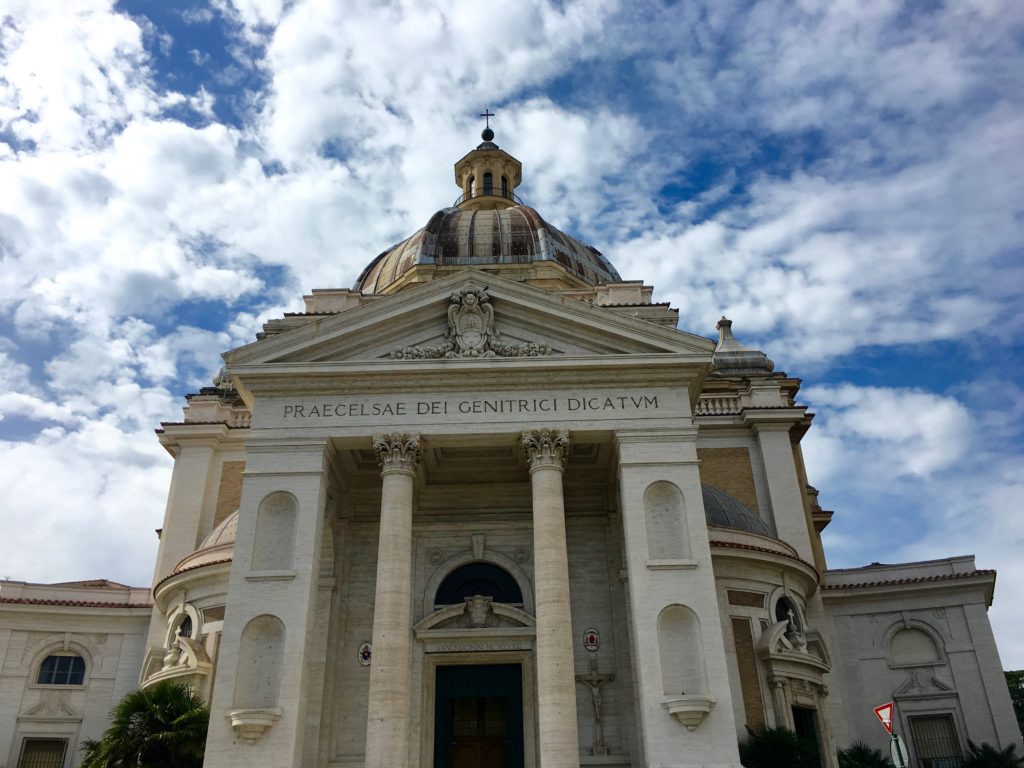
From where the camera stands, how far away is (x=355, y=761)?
72.2ft

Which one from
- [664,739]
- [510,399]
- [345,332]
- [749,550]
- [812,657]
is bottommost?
[664,739]

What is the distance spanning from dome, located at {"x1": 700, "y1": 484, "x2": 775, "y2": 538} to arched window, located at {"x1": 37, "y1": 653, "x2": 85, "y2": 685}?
2104cm

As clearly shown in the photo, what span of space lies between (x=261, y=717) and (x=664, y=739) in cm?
843

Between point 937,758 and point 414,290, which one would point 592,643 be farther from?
point 937,758

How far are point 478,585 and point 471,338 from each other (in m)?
6.82

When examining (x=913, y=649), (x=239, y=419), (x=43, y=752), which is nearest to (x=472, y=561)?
(x=239, y=419)

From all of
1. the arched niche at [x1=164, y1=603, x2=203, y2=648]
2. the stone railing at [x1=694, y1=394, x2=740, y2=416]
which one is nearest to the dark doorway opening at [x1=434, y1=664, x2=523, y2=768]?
the arched niche at [x1=164, y1=603, x2=203, y2=648]

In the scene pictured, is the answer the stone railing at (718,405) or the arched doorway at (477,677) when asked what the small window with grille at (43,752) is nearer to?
the arched doorway at (477,677)

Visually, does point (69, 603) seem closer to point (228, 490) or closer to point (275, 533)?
point (228, 490)

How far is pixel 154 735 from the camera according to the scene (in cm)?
1973

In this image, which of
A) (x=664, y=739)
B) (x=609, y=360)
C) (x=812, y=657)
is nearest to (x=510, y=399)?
(x=609, y=360)

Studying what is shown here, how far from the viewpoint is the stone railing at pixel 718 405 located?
107ft

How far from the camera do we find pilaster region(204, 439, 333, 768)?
61.7 ft

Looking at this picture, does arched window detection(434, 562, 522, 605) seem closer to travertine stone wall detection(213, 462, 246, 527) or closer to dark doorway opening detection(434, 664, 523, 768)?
dark doorway opening detection(434, 664, 523, 768)
